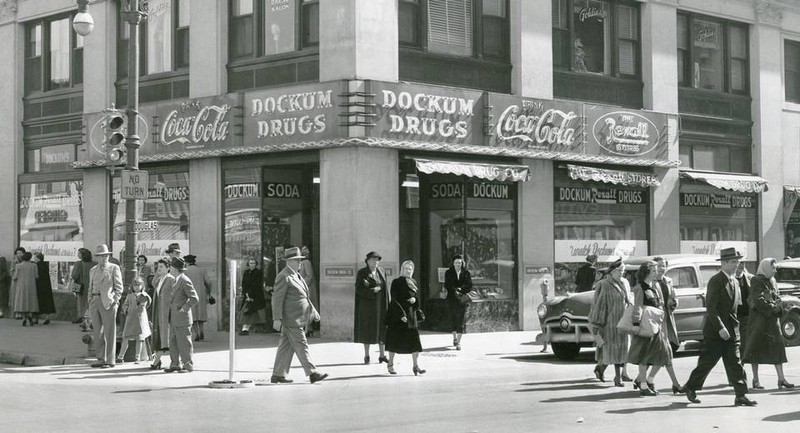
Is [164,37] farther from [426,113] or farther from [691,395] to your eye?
[691,395]

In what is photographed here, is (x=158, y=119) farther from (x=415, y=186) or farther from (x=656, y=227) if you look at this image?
(x=656, y=227)

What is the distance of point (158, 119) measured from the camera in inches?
990

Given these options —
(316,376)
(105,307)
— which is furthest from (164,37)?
(316,376)

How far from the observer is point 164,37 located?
25922 mm

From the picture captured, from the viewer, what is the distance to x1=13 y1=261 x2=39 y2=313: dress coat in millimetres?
26031

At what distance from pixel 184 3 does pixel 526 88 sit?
8512 millimetres

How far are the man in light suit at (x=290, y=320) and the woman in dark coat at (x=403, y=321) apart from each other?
160 cm

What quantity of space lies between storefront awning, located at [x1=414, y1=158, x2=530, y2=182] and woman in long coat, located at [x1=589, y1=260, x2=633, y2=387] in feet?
23.1

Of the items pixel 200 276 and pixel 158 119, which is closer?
pixel 200 276

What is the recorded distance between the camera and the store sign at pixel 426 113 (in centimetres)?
2170

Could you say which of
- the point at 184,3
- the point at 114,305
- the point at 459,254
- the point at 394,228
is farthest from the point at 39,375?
the point at 184,3

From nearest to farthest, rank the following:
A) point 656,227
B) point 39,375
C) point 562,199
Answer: point 39,375
point 562,199
point 656,227

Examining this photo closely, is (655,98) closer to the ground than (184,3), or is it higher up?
closer to the ground

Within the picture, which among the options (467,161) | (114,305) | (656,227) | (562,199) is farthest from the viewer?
(656,227)
